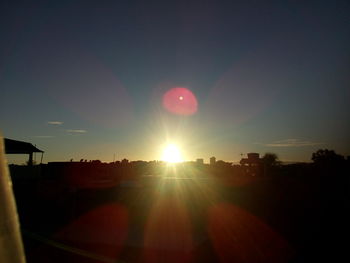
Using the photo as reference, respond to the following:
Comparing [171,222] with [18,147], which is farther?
[18,147]

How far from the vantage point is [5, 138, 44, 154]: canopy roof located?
27.4 meters

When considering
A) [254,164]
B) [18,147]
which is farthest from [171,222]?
[254,164]

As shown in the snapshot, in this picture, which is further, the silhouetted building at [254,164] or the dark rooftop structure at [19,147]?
the silhouetted building at [254,164]

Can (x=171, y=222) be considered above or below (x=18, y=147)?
below

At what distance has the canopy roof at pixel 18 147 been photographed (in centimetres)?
2745

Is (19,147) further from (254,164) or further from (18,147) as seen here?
(254,164)

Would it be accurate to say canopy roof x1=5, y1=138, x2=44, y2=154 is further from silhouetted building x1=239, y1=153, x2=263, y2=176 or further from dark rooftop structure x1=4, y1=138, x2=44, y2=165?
silhouetted building x1=239, y1=153, x2=263, y2=176

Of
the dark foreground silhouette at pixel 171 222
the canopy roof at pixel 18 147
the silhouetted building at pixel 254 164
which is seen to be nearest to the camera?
the dark foreground silhouette at pixel 171 222

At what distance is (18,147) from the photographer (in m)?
28.7

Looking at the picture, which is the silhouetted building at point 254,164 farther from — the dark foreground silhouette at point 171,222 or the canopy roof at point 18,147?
the canopy roof at point 18,147

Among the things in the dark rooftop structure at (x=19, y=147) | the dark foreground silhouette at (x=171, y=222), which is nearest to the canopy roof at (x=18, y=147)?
the dark rooftop structure at (x=19, y=147)

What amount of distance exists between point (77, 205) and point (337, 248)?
12540 mm

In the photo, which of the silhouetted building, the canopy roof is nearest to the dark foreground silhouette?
the canopy roof

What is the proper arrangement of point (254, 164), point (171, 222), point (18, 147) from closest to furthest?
point (171, 222) < point (18, 147) < point (254, 164)
